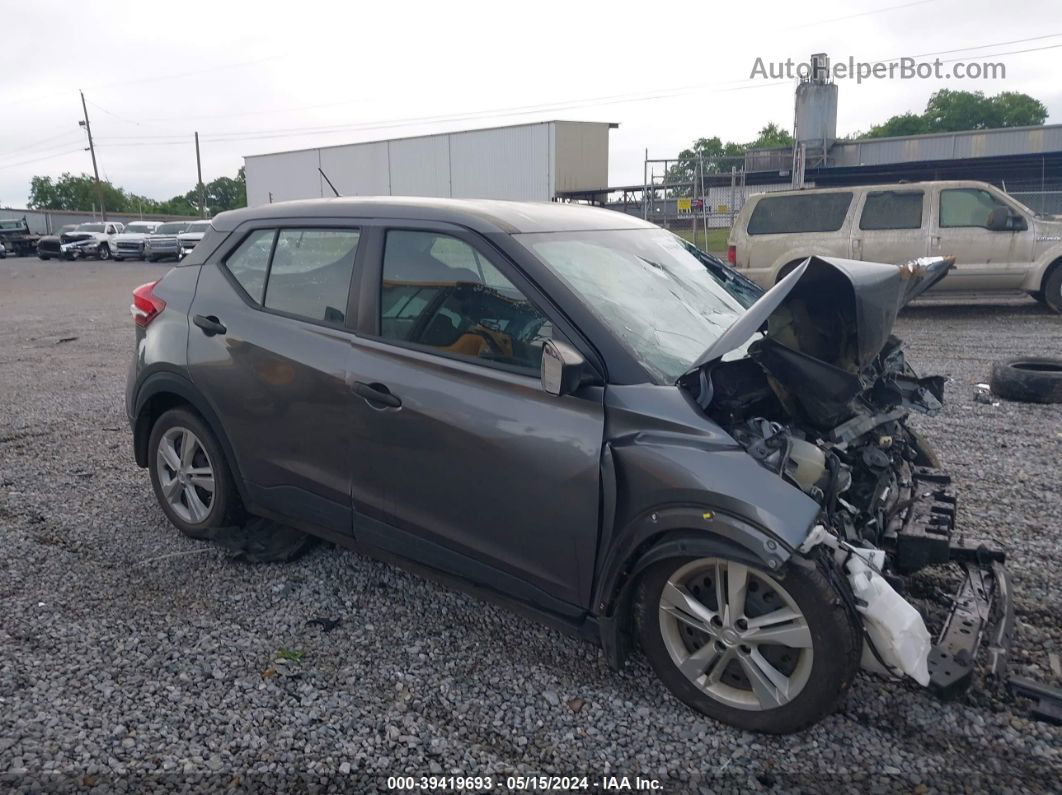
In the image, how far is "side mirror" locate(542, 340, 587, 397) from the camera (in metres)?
2.83

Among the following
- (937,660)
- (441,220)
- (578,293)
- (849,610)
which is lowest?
(937,660)

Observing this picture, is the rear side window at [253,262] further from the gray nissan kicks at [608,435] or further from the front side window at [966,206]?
the front side window at [966,206]

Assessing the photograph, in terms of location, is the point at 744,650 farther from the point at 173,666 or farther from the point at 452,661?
the point at 173,666

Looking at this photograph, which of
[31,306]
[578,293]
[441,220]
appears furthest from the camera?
[31,306]

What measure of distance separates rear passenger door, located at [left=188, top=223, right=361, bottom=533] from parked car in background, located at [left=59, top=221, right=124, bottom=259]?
35834mm

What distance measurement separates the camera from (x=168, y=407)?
179 inches

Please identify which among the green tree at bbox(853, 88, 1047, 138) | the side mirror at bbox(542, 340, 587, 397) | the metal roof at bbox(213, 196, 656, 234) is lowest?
the side mirror at bbox(542, 340, 587, 397)

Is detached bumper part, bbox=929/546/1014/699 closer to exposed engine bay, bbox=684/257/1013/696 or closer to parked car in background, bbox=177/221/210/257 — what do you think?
exposed engine bay, bbox=684/257/1013/696

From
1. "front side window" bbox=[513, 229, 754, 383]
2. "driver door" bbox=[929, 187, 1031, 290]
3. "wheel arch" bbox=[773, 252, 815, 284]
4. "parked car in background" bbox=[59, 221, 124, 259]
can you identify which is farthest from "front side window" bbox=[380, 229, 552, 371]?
"parked car in background" bbox=[59, 221, 124, 259]

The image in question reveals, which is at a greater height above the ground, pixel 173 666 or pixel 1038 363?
pixel 1038 363

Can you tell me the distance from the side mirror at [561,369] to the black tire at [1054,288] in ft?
38.0

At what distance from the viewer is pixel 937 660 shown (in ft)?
9.32

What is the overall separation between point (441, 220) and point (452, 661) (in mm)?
1849

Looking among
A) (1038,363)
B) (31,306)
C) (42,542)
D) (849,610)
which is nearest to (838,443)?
(849,610)
